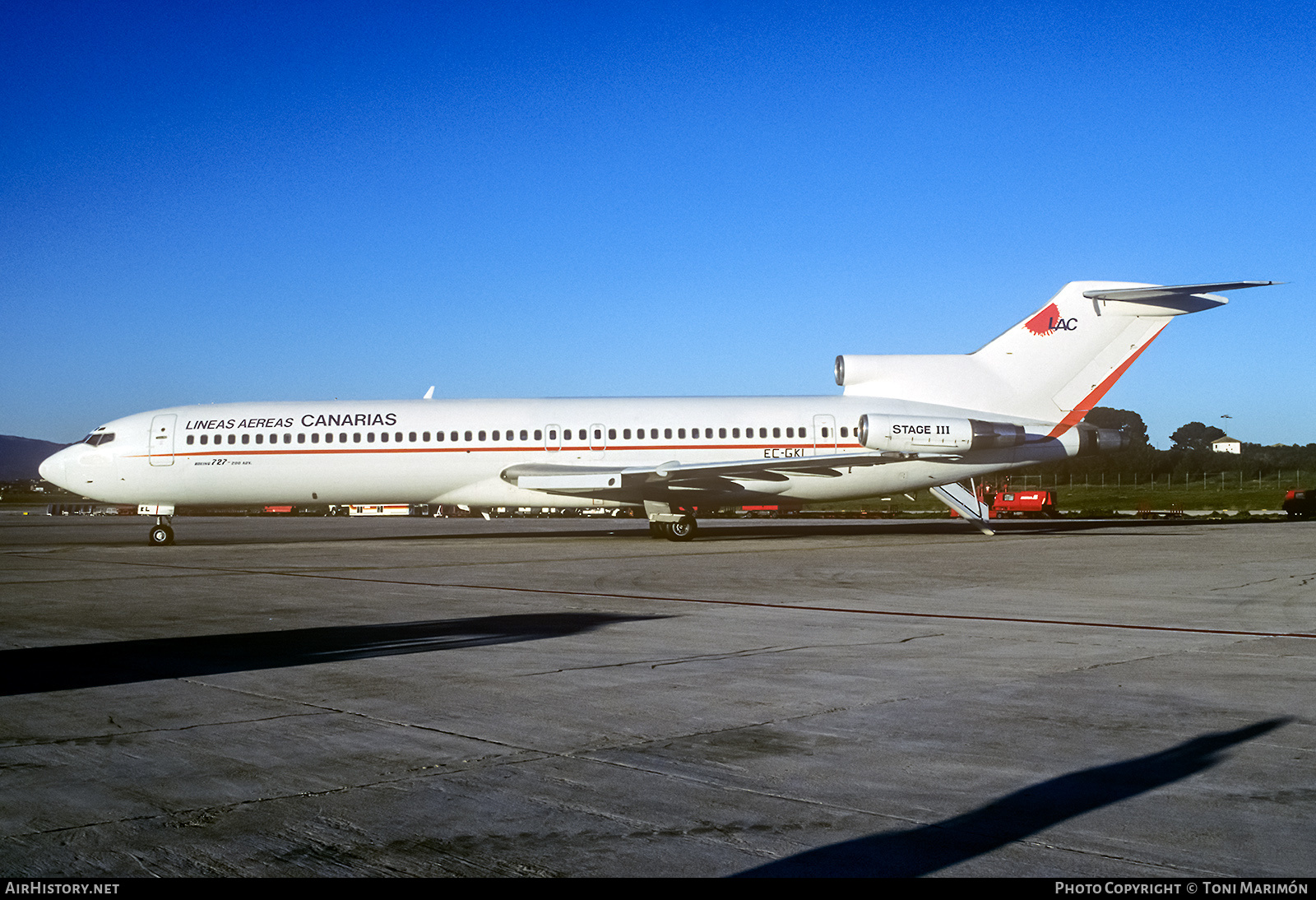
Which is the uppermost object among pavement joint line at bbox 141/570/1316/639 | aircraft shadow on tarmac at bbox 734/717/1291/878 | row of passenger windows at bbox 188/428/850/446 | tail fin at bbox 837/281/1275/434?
tail fin at bbox 837/281/1275/434

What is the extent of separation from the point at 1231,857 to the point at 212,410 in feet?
89.4

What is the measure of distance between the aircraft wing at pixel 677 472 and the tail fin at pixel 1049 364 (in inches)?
92.0

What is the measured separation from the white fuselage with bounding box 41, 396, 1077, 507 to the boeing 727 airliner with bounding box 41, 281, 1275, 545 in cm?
4

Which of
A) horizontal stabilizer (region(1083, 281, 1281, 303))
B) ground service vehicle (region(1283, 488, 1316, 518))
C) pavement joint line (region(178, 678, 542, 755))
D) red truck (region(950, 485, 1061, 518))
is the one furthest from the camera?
red truck (region(950, 485, 1061, 518))

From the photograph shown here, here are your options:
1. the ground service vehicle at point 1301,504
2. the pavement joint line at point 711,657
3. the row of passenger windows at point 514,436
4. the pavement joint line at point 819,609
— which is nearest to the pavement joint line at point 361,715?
the pavement joint line at point 711,657

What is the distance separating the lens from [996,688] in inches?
293

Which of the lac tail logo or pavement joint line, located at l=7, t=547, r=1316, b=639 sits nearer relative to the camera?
pavement joint line, located at l=7, t=547, r=1316, b=639

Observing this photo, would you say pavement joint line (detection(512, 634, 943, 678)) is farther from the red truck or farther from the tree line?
the tree line

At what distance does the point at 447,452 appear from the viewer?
26.3 m

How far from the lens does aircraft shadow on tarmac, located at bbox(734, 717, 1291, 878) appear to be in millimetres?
3963

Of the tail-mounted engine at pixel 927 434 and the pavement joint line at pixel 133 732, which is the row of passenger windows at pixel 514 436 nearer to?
the tail-mounted engine at pixel 927 434

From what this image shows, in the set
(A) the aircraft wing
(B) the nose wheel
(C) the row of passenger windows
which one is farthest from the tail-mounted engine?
(B) the nose wheel

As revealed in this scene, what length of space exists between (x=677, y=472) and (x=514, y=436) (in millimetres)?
4334

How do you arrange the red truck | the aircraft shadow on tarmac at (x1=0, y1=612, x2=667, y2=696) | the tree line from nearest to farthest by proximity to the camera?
the aircraft shadow on tarmac at (x1=0, y1=612, x2=667, y2=696), the red truck, the tree line
